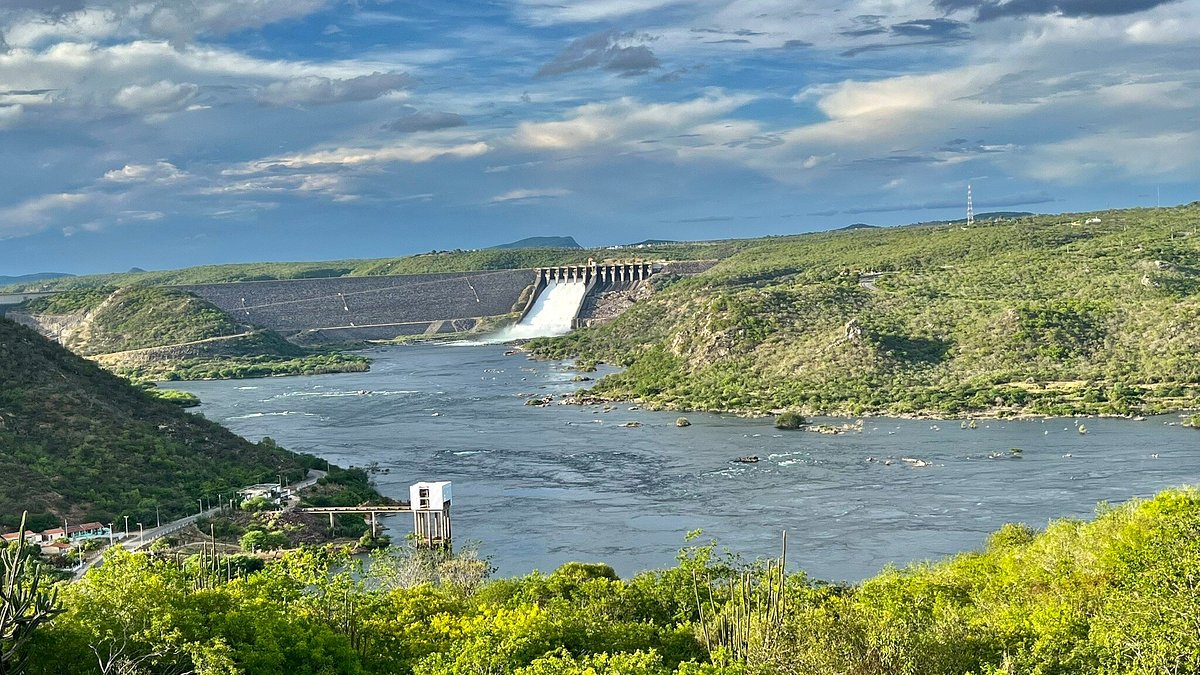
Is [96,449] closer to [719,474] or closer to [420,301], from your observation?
[719,474]

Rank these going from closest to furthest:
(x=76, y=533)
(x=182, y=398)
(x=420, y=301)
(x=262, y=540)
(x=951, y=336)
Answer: (x=76, y=533)
(x=262, y=540)
(x=951, y=336)
(x=182, y=398)
(x=420, y=301)

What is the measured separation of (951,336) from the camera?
285ft

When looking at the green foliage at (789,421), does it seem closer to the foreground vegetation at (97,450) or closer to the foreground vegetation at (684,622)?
the foreground vegetation at (97,450)

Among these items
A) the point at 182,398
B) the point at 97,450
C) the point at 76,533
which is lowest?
the point at 76,533

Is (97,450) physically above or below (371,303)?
below

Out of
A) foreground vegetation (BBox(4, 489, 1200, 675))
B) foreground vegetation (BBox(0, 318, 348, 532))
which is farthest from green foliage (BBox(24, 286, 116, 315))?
foreground vegetation (BBox(4, 489, 1200, 675))

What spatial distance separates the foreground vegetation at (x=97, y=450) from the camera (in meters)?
47.9

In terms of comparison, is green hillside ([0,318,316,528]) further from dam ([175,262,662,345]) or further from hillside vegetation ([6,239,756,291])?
hillside vegetation ([6,239,756,291])

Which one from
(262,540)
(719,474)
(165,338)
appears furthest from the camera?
(165,338)

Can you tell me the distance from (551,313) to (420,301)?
52.9 feet

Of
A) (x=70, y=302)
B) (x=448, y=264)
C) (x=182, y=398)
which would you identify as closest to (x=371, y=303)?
(x=70, y=302)

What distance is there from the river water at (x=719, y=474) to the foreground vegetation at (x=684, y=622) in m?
11.2

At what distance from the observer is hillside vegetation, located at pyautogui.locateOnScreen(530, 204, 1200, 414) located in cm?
7706

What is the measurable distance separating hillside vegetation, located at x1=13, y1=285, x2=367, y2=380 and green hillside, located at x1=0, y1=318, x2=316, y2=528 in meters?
54.6
